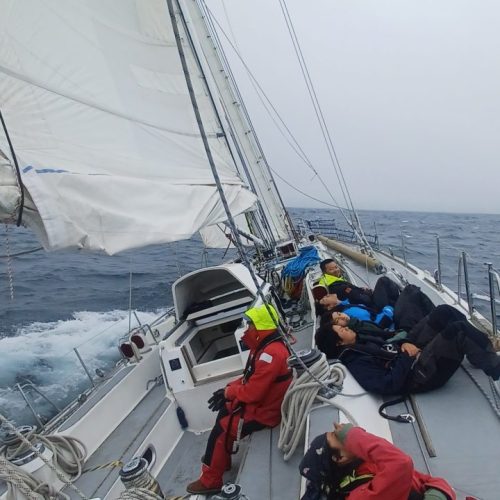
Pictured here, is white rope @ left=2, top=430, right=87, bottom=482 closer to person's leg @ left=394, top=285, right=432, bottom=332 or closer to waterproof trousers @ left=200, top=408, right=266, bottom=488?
waterproof trousers @ left=200, top=408, right=266, bottom=488

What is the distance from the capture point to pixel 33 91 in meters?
2.29

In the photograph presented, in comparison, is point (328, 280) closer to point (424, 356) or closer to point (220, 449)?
point (424, 356)

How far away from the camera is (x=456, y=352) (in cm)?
294

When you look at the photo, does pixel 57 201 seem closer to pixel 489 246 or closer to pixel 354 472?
pixel 354 472

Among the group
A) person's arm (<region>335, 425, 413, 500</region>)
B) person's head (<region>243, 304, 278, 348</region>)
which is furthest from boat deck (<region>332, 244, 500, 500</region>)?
person's head (<region>243, 304, 278, 348</region>)

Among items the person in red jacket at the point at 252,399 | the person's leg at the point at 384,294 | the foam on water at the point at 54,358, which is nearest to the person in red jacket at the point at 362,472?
the person in red jacket at the point at 252,399

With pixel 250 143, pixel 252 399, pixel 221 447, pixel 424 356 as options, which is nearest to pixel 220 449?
pixel 221 447

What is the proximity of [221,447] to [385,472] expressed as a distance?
1.88m

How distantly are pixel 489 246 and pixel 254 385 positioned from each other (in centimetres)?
1892

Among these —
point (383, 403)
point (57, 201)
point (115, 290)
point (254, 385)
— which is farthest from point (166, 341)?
point (115, 290)

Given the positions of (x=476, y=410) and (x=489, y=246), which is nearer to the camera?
(x=476, y=410)

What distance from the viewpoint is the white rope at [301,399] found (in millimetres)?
2896

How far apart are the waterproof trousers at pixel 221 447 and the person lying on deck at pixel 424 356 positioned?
38.7 inches

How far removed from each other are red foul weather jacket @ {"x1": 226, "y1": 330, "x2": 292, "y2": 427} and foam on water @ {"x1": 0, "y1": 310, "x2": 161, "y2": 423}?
3394mm
